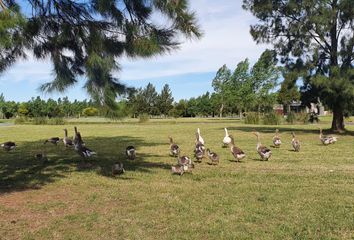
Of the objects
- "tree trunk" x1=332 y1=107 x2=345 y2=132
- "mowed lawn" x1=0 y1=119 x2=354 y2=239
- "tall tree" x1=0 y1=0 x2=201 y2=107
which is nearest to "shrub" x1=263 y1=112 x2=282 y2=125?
"tree trunk" x1=332 y1=107 x2=345 y2=132

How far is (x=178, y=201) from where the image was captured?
7.32 meters

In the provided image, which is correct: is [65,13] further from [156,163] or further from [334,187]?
[334,187]

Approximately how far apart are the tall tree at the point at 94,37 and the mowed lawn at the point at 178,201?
70.5 inches

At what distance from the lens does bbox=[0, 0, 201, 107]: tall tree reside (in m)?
7.30

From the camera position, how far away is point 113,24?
8.04 m

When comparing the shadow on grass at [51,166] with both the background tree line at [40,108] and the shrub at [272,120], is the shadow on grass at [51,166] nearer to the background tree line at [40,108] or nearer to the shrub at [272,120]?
the shrub at [272,120]

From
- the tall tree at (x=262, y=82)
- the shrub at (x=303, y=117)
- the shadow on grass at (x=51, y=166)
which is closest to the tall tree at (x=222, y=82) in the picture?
the tall tree at (x=262, y=82)

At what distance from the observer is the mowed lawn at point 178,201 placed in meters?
5.74

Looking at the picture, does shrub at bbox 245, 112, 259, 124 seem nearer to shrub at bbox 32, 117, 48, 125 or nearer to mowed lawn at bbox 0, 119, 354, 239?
shrub at bbox 32, 117, 48, 125

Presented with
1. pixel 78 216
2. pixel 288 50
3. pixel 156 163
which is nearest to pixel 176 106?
pixel 288 50

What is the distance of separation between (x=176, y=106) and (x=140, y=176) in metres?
72.2

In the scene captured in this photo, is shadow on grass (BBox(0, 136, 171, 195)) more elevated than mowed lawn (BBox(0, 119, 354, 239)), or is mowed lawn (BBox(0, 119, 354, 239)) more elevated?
→ shadow on grass (BBox(0, 136, 171, 195))

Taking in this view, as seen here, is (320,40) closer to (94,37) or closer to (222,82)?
(94,37)

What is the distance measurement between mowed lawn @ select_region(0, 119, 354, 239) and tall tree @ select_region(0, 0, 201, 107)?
1.79 meters
